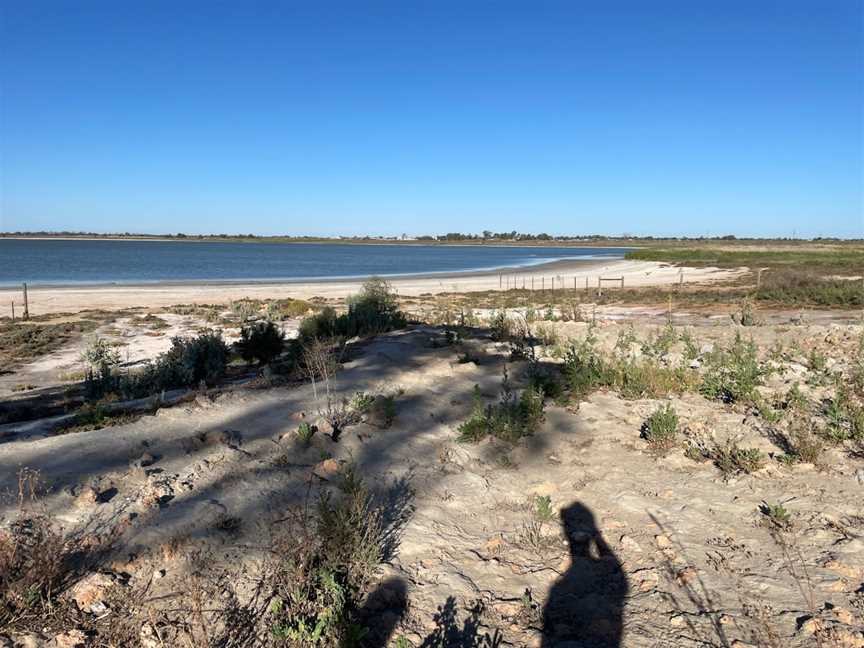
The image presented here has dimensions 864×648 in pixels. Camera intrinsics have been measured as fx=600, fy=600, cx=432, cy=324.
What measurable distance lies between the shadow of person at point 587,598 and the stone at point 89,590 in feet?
7.75

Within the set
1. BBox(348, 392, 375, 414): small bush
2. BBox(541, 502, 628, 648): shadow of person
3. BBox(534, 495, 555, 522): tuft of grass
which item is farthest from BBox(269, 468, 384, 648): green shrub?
BBox(348, 392, 375, 414): small bush

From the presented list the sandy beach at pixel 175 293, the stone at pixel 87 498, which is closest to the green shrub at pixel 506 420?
the stone at pixel 87 498

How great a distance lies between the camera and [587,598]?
142 inches

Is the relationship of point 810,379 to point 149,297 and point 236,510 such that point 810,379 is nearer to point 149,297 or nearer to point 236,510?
point 236,510

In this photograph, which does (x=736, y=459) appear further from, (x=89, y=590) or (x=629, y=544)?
(x=89, y=590)

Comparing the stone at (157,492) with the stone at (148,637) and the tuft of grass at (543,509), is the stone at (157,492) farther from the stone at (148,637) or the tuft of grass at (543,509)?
the tuft of grass at (543,509)

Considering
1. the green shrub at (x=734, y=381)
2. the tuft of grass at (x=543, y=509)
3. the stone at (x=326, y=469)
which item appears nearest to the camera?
the tuft of grass at (x=543, y=509)

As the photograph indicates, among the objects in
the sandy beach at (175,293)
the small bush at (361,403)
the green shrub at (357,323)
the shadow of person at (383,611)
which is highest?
the green shrub at (357,323)

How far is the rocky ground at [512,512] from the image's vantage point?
3340 millimetres

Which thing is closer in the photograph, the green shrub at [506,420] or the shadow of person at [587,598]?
the shadow of person at [587,598]

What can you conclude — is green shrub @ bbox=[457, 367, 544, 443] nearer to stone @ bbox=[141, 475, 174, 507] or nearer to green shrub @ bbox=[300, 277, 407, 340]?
stone @ bbox=[141, 475, 174, 507]

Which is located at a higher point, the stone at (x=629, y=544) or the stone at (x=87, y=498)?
the stone at (x=87, y=498)

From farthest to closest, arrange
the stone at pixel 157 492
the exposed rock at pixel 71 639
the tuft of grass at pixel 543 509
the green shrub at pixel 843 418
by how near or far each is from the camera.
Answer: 1. the green shrub at pixel 843 418
2. the tuft of grass at pixel 543 509
3. the stone at pixel 157 492
4. the exposed rock at pixel 71 639

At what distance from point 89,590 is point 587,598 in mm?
2784
